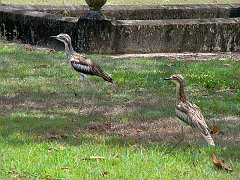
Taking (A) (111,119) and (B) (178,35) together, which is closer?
(A) (111,119)

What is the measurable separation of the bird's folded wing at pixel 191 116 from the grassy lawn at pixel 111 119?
1.07 feet

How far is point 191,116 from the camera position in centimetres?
733

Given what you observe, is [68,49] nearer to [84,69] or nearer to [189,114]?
[84,69]

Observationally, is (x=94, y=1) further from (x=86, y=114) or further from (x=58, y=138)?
(x=58, y=138)

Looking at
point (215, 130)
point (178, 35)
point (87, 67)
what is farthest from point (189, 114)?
point (178, 35)

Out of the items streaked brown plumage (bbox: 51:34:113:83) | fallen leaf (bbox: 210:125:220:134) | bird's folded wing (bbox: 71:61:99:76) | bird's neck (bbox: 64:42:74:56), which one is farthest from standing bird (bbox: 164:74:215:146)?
bird's neck (bbox: 64:42:74:56)

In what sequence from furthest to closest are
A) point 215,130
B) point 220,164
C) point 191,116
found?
point 215,130 < point 191,116 < point 220,164

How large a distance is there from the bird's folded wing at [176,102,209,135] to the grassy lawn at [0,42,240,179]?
0.33 metres

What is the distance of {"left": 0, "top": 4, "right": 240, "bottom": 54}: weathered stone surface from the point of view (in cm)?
1515

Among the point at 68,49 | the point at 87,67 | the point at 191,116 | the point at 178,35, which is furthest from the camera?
the point at 178,35

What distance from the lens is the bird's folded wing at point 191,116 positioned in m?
7.23

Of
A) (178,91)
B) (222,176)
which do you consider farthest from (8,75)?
(222,176)

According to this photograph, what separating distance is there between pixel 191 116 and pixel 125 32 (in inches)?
316

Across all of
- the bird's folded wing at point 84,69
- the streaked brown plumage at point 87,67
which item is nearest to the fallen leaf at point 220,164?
the streaked brown plumage at point 87,67
